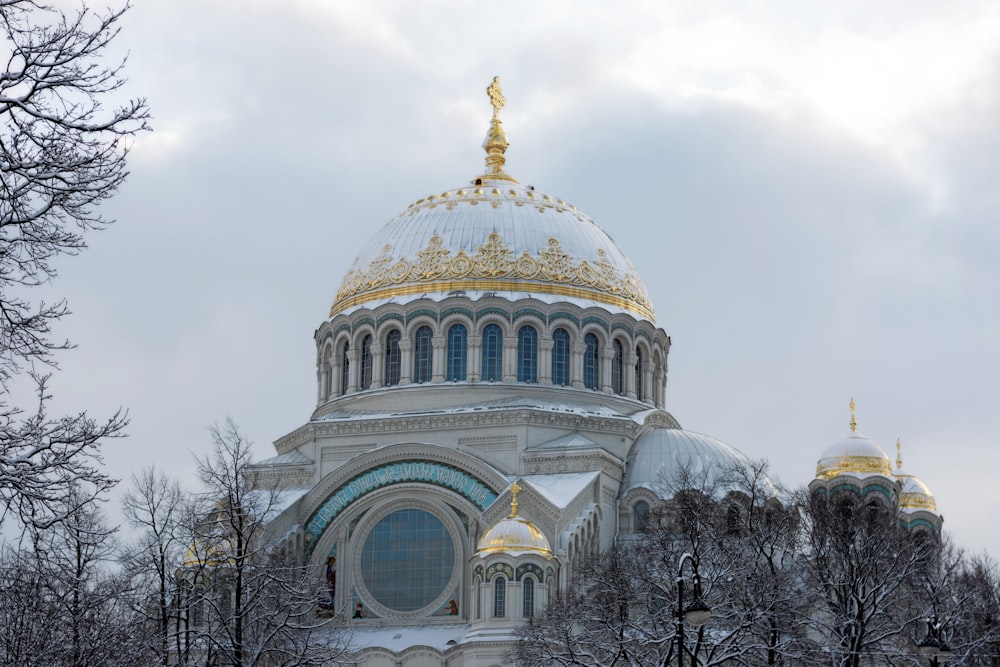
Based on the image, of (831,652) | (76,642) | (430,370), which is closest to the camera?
(76,642)

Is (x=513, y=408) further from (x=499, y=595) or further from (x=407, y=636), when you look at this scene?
(x=407, y=636)

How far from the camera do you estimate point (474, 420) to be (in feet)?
137

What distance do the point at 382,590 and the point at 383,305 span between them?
8432 mm

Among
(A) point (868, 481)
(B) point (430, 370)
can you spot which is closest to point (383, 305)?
(B) point (430, 370)

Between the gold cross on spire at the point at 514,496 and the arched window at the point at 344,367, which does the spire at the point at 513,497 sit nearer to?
the gold cross on spire at the point at 514,496

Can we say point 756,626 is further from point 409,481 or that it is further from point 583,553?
point 409,481

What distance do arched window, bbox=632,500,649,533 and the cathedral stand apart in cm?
5

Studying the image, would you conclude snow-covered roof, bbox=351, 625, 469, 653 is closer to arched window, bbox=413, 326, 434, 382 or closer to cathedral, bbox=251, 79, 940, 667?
cathedral, bbox=251, 79, 940, 667

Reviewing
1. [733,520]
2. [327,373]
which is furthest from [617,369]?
[733,520]

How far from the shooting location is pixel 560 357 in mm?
44344

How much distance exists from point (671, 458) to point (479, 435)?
16.6 feet

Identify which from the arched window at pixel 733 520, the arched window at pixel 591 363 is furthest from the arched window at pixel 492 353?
the arched window at pixel 733 520

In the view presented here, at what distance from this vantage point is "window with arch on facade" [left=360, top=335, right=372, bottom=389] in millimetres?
45094

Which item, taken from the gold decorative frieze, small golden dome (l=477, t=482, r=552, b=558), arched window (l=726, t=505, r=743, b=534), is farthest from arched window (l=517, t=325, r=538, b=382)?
arched window (l=726, t=505, r=743, b=534)
